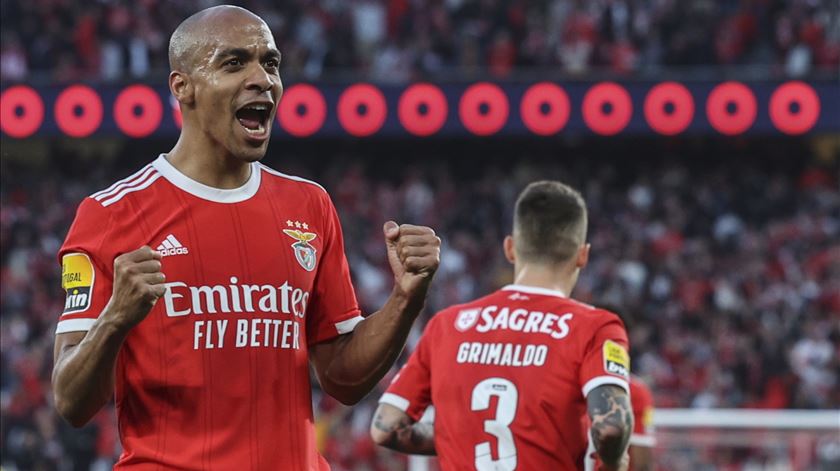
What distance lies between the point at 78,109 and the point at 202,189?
14.2 meters

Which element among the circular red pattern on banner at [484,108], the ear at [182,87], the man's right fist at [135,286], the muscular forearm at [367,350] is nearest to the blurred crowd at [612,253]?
the circular red pattern on banner at [484,108]

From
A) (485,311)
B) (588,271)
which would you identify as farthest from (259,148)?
(588,271)

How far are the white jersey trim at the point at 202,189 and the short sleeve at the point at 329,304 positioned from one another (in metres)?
0.22

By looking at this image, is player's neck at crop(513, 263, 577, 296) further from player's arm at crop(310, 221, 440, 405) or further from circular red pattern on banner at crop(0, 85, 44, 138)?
circular red pattern on banner at crop(0, 85, 44, 138)

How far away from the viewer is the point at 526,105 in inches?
670

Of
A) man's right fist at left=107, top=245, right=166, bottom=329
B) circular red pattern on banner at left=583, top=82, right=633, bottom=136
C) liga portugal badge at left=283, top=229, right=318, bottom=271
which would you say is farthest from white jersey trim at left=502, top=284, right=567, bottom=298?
circular red pattern on banner at left=583, top=82, right=633, bottom=136

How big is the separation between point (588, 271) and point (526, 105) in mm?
2165

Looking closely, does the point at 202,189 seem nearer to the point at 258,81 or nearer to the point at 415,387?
the point at 258,81

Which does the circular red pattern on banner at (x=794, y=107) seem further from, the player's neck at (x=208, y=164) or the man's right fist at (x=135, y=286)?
the man's right fist at (x=135, y=286)

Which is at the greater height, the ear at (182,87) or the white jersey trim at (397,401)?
the ear at (182,87)

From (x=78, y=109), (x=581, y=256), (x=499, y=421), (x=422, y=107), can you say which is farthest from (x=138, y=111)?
(x=499, y=421)

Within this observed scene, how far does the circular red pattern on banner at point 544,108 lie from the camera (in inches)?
669

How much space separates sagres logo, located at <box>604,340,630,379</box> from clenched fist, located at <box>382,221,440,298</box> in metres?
1.13

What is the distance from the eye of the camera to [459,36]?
1850 cm
